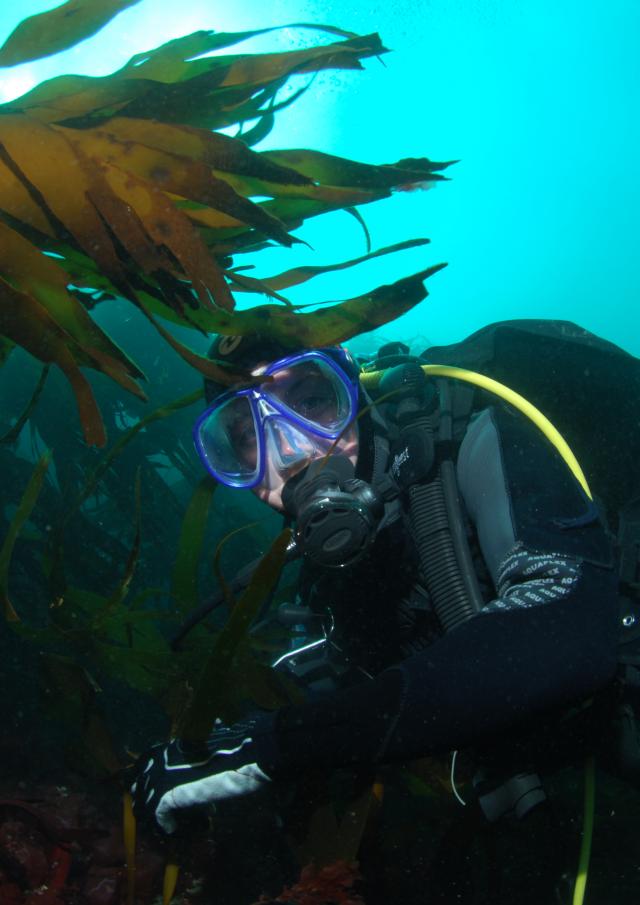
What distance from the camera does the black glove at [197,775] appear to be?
1.68 meters

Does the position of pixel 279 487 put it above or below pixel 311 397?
below

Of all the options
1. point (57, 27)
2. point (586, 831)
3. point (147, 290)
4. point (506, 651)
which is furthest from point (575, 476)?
point (57, 27)

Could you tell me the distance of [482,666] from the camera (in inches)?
54.6

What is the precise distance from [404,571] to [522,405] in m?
Result: 1.00

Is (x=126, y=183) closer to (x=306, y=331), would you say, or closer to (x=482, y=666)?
(x=306, y=331)

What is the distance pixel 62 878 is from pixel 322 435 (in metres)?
2.60

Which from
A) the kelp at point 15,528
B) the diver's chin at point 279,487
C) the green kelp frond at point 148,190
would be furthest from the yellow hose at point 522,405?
the kelp at point 15,528

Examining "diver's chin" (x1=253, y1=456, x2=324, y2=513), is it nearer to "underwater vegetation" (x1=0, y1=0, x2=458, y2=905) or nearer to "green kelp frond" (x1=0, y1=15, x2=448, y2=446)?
"underwater vegetation" (x1=0, y1=0, x2=458, y2=905)

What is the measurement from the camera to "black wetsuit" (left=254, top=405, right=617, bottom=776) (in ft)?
4.52

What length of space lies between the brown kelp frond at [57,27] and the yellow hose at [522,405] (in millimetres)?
1770

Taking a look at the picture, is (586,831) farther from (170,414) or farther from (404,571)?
(170,414)

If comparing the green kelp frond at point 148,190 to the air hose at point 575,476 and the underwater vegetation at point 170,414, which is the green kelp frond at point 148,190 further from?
the air hose at point 575,476

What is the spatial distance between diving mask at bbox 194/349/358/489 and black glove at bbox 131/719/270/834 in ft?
3.95

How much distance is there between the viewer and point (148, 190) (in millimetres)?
1399
